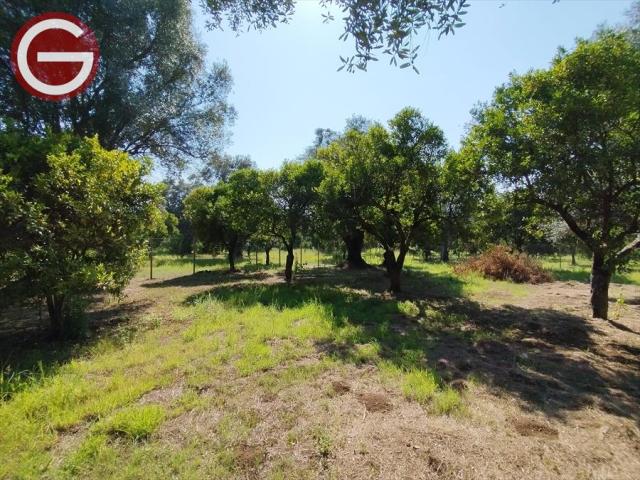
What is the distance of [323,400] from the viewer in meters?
4.09

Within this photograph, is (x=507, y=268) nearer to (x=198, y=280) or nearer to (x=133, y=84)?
(x=198, y=280)

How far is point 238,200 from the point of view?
1495cm

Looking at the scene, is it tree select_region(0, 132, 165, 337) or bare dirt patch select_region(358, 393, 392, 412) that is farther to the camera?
tree select_region(0, 132, 165, 337)

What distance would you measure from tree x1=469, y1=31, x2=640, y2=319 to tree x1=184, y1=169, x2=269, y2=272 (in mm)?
8993

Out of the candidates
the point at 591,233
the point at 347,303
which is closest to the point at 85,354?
the point at 347,303

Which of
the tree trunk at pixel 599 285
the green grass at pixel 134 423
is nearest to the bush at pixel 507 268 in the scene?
the tree trunk at pixel 599 285

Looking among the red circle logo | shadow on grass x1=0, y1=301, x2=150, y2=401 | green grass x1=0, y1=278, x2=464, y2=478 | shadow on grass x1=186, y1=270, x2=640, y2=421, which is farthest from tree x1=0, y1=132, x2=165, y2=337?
the red circle logo

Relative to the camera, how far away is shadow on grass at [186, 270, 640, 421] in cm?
447

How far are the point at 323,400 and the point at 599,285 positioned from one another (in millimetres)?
7854

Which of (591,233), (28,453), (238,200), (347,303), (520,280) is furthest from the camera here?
(520,280)

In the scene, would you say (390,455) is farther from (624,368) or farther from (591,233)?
(591,233)

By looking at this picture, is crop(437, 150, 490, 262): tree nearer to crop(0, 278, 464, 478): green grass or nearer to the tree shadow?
crop(0, 278, 464, 478): green grass

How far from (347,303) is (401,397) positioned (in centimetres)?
578

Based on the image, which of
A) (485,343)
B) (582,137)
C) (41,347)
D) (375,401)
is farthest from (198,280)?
(582,137)
